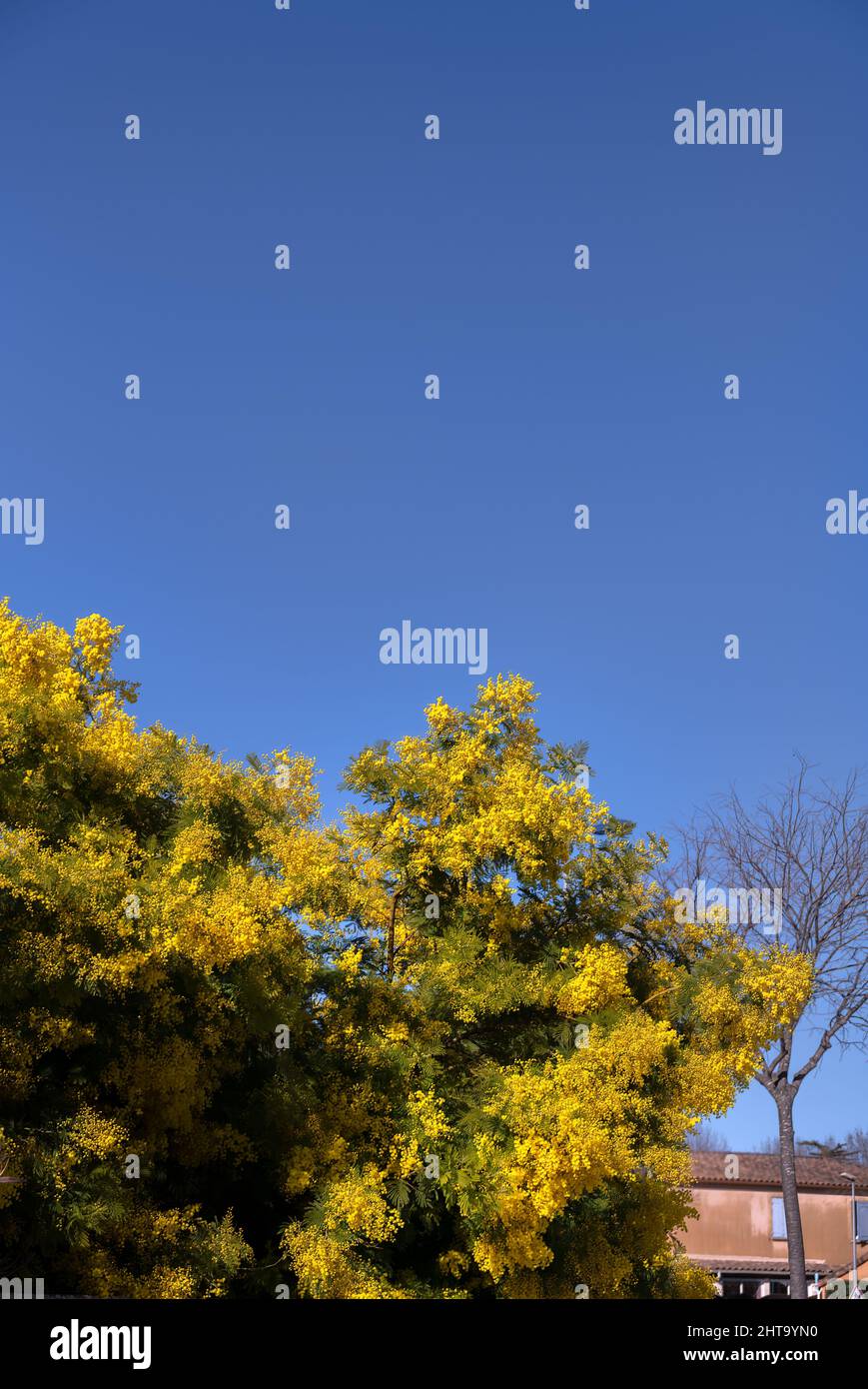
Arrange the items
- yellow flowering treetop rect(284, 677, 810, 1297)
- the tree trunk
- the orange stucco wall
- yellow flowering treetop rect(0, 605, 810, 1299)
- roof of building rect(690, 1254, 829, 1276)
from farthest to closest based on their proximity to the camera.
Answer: the orange stucco wall → roof of building rect(690, 1254, 829, 1276) → the tree trunk → yellow flowering treetop rect(284, 677, 810, 1297) → yellow flowering treetop rect(0, 605, 810, 1299)

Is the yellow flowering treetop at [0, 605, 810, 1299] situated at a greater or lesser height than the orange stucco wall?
greater

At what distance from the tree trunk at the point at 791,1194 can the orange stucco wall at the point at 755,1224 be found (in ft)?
78.4

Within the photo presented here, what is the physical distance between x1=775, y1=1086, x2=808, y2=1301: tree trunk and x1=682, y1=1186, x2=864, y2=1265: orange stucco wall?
2390cm

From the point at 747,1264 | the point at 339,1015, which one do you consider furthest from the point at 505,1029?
the point at 747,1264

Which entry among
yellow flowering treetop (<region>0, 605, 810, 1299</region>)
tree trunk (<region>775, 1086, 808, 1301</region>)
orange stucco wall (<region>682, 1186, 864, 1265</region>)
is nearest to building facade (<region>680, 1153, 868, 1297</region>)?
orange stucco wall (<region>682, 1186, 864, 1265</region>)

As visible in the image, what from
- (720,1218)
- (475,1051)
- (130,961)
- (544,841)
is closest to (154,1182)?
(130,961)

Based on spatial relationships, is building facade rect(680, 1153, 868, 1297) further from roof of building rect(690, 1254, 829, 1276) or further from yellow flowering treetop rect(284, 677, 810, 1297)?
yellow flowering treetop rect(284, 677, 810, 1297)

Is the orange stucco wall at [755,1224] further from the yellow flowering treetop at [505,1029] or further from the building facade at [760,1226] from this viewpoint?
the yellow flowering treetop at [505,1029]

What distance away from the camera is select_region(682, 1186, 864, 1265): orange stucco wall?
53594 mm

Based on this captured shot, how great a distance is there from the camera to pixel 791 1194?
31.2 m

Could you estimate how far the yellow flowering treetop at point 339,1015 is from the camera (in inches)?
608

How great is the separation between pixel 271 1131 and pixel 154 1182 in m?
1.69
